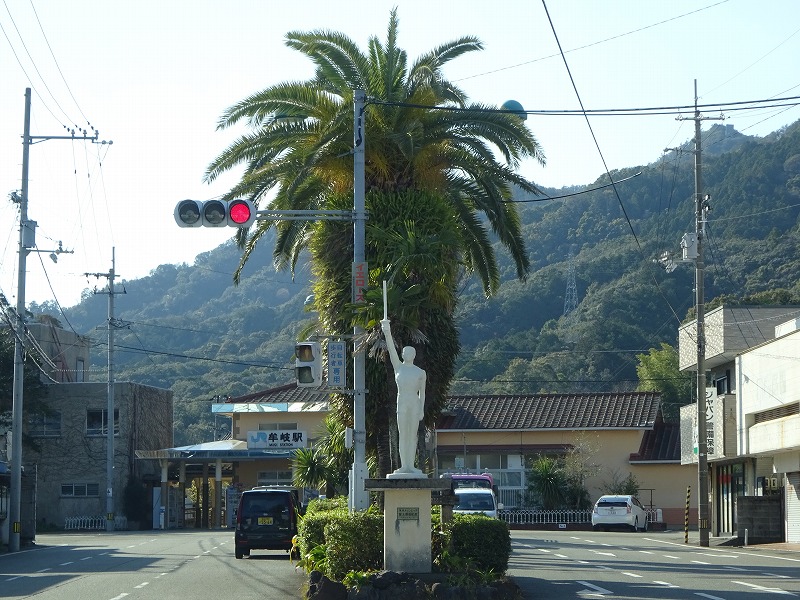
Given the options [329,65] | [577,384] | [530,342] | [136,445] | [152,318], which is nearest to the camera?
[329,65]

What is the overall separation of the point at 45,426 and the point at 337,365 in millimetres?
40518

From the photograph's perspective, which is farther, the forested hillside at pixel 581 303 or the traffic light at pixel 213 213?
the forested hillside at pixel 581 303

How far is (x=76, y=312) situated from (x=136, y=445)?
286 ft

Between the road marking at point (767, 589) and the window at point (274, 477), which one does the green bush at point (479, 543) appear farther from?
the window at point (274, 477)

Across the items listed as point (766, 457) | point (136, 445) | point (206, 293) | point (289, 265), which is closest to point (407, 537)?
point (289, 265)

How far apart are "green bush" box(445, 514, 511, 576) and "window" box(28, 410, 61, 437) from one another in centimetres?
4314

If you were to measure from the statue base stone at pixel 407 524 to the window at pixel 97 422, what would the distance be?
42.9 metres

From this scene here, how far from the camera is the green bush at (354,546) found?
698 inches

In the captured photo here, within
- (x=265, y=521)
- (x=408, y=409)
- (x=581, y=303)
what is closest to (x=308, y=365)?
(x=408, y=409)

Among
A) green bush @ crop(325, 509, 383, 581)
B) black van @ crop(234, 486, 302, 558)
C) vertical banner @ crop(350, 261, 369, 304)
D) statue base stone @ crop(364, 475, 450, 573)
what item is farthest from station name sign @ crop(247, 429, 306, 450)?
statue base stone @ crop(364, 475, 450, 573)

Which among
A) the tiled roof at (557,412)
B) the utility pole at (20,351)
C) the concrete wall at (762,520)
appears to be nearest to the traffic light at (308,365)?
the utility pole at (20,351)

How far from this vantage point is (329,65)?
2506 cm

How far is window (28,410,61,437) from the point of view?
5734cm

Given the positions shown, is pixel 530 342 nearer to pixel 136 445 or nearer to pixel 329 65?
pixel 136 445
